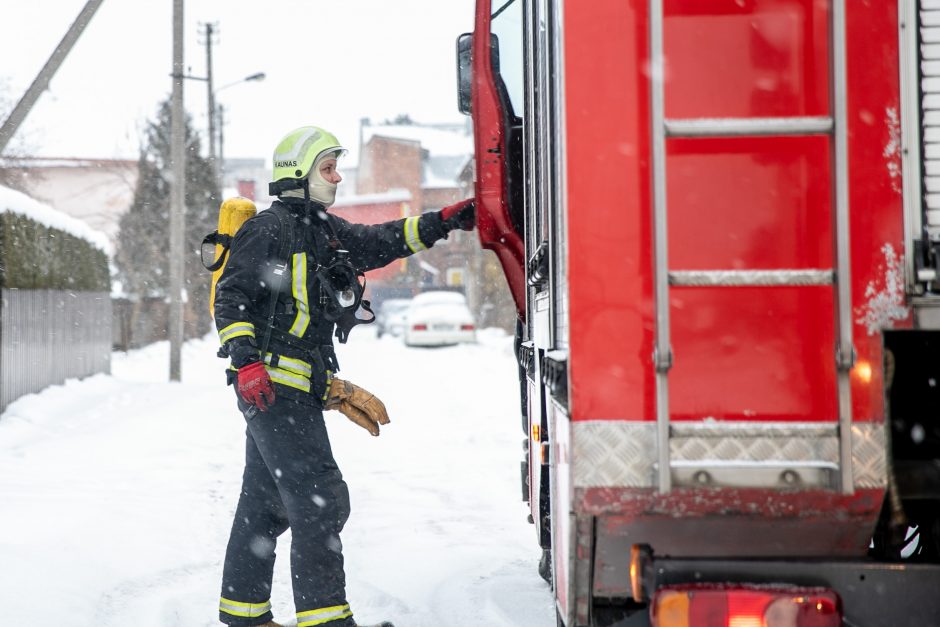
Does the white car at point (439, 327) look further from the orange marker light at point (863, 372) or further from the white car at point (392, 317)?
the orange marker light at point (863, 372)

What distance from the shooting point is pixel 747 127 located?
218 centimetres

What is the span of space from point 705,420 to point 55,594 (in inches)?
133

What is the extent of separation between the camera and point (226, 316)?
3.77m

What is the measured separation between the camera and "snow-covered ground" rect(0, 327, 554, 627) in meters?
4.50

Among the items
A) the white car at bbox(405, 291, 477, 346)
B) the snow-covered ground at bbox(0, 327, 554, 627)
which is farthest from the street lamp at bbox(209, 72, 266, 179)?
the snow-covered ground at bbox(0, 327, 554, 627)

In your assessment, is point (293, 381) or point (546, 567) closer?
point (293, 381)

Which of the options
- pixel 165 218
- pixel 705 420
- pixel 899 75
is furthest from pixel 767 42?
pixel 165 218

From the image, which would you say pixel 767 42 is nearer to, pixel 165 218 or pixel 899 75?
pixel 899 75

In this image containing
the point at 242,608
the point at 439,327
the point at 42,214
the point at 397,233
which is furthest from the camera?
the point at 439,327

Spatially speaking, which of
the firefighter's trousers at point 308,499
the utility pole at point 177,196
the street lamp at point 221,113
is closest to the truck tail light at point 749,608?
the firefighter's trousers at point 308,499

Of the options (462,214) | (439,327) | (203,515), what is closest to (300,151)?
(462,214)

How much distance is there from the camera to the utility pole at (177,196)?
16.3m

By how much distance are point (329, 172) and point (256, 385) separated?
3.14 ft

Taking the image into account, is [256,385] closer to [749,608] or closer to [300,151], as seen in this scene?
[300,151]
